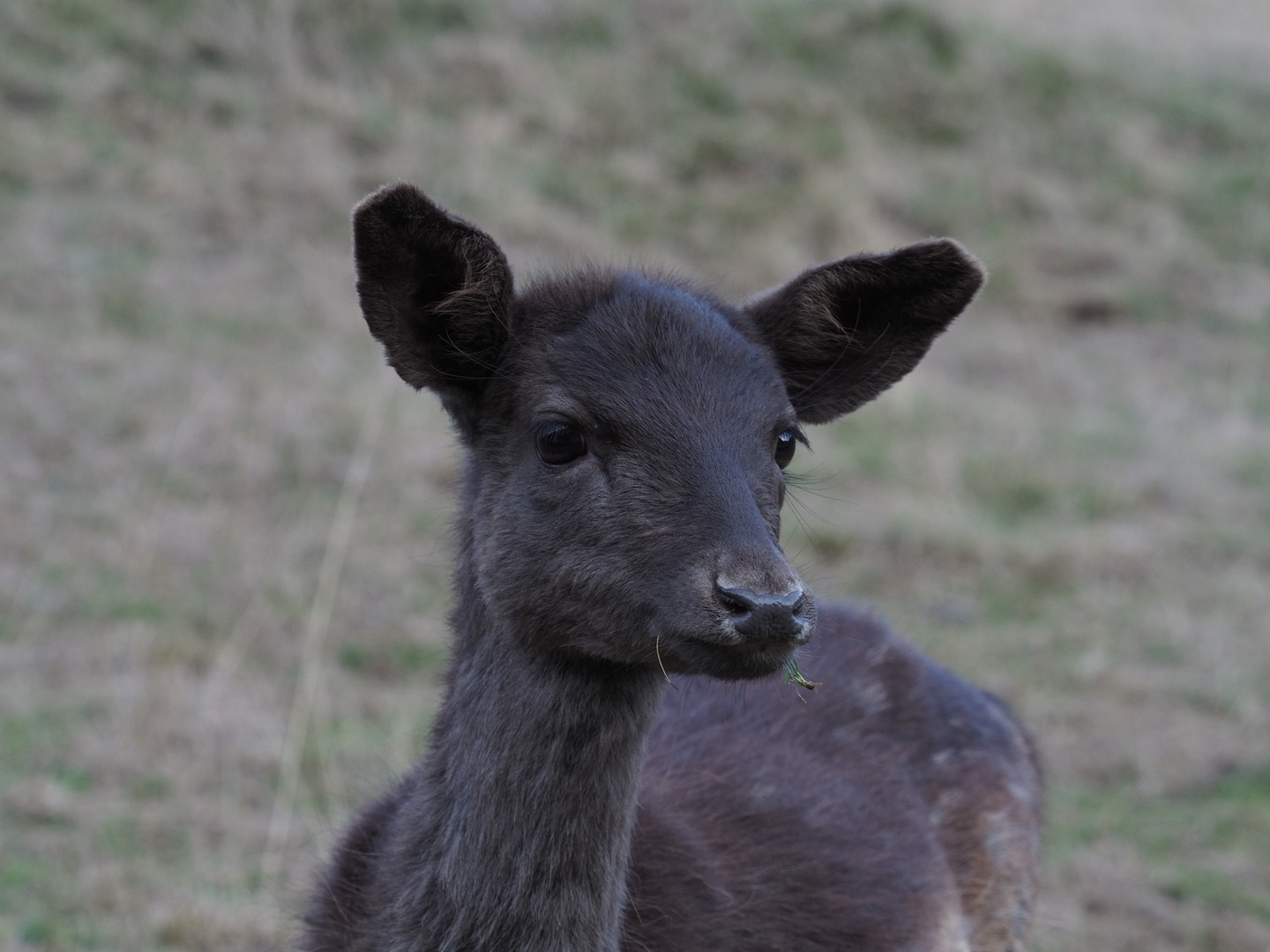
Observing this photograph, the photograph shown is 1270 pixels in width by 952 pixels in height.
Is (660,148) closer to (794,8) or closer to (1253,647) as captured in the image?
(794,8)

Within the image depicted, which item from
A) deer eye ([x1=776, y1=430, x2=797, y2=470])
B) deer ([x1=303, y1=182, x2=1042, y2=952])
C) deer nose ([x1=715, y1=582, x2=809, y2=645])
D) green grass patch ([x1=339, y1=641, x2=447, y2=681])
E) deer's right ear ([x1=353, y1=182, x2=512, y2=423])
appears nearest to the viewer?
deer nose ([x1=715, y1=582, x2=809, y2=645])

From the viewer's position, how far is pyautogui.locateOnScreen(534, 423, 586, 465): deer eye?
346cm

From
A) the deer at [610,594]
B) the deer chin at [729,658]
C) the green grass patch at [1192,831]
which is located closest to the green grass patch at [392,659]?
the green grass patch at [1192,831]

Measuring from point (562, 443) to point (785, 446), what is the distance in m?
0.58

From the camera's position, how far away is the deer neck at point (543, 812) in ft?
11.4

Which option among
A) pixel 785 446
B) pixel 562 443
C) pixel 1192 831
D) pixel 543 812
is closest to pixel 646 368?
pixel 562 443

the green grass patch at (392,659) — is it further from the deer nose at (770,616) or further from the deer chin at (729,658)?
the deer nose at (770,616)

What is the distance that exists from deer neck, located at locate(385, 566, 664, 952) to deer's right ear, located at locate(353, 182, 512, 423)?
2.14 ft

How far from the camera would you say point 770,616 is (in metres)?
3.02

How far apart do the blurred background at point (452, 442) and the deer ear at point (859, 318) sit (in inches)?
25.7

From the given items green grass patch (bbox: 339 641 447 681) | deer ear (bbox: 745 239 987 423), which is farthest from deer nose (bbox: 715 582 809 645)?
green grass patch (bbox: 339 641 447 681)

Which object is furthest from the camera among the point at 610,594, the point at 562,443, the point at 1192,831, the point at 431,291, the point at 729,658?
the point at 1192,831

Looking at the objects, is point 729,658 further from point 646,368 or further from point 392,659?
point 392,659

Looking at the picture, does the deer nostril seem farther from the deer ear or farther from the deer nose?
the deer ear
